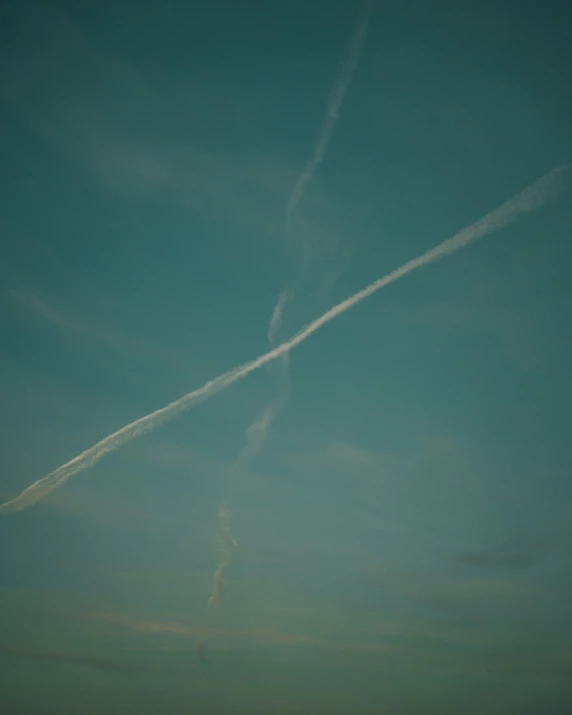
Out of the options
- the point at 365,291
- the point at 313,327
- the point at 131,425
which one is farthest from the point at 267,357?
Answer: the point at 131,425

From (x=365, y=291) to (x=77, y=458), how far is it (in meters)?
42.5

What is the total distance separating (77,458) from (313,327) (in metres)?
35.1

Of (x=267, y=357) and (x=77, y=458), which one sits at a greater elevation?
(x=267, y=357)

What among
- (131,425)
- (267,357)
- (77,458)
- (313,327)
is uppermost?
(313,327)

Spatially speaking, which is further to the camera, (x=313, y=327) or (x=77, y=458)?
(x=77, y=458)

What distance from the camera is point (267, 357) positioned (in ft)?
181

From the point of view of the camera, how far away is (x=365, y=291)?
54469mm

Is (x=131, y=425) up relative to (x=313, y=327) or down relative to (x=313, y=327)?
down

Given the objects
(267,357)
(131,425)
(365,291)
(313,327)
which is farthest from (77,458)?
(365,291)

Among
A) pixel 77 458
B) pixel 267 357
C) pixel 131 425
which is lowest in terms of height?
pixel 77 458

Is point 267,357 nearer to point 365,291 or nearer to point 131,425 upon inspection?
point 365,291

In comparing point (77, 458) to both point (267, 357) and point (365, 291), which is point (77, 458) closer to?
point (267, 357)

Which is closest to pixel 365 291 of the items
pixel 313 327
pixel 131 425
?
pixel 313 327

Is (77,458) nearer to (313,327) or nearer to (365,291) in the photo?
(313,327)
